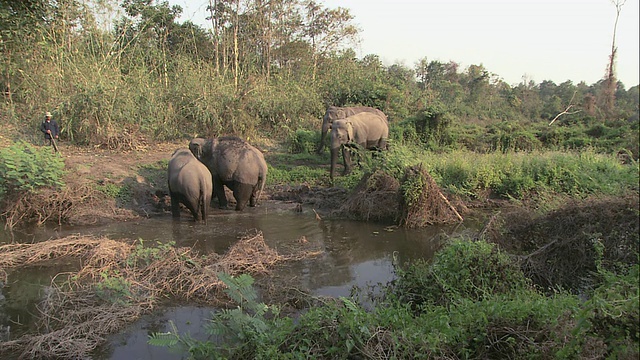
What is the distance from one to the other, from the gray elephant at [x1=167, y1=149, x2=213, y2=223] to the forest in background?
3.99m

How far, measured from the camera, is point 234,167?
930 cm

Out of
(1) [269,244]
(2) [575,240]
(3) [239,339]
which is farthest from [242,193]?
(2) [575,240]

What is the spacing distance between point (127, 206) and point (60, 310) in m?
4.46

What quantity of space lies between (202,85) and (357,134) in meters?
4.67

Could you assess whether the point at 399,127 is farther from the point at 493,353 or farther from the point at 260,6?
the point at 493,353

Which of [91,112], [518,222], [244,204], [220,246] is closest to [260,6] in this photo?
[91,112]

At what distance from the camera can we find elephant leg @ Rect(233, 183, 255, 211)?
9305 mm

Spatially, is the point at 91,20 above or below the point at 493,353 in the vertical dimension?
above

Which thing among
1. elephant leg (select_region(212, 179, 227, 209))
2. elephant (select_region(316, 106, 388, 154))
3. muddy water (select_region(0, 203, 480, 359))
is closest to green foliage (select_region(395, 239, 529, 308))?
muddy water (select_region(0, 203, 480, 359))

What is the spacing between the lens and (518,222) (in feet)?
20.5

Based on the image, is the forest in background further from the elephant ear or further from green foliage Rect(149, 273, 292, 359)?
green foliage Rect(149, 273, 292, 359)

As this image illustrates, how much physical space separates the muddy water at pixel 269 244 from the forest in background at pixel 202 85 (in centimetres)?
423

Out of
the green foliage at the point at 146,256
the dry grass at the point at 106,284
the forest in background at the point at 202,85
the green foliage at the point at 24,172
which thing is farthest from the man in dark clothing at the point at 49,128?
the green foliage at the point at 146,256

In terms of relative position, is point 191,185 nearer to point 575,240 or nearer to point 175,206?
point 175,206
